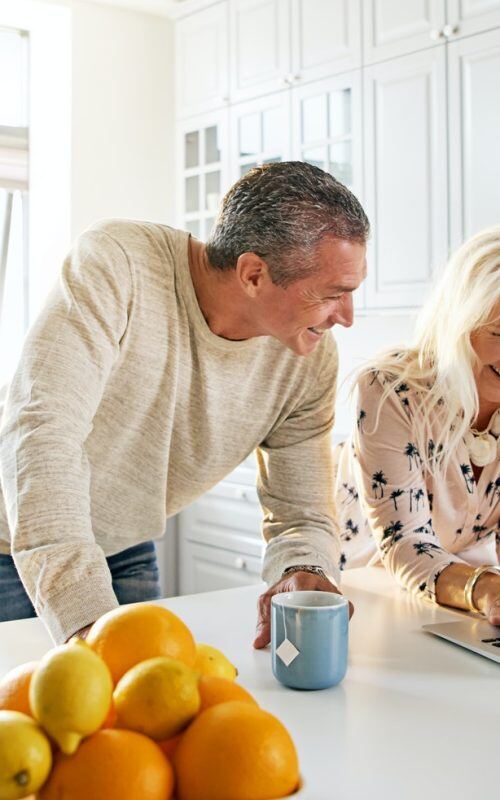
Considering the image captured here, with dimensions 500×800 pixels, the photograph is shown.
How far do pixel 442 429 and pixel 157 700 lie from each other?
1029 millimetres

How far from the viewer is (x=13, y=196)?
4230 millimetres

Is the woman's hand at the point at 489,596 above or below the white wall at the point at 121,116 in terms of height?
below

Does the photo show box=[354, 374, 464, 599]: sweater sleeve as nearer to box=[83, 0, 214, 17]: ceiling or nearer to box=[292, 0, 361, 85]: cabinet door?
box=[292, 0, 361, 85]: cabinet door

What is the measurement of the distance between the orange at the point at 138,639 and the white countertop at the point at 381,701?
0.51 feet

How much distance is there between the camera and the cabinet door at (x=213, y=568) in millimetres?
3715

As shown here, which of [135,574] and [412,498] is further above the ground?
[412,498]

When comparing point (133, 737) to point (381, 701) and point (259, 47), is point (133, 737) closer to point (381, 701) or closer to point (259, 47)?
point (381, 701)

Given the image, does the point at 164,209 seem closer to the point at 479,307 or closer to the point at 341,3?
the point at 341,3

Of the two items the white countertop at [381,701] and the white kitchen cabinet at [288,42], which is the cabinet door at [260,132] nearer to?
the white kitchen cabinet at [288,42]

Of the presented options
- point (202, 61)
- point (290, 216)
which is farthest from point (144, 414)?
point (202, 61)

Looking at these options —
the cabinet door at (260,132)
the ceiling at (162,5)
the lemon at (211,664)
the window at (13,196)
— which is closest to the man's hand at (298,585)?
the lemon at (211,664)

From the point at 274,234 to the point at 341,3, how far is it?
7.99 ft

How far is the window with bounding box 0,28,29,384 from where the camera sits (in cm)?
421

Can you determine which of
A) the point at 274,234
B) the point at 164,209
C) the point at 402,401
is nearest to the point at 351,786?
the point at 274,234
